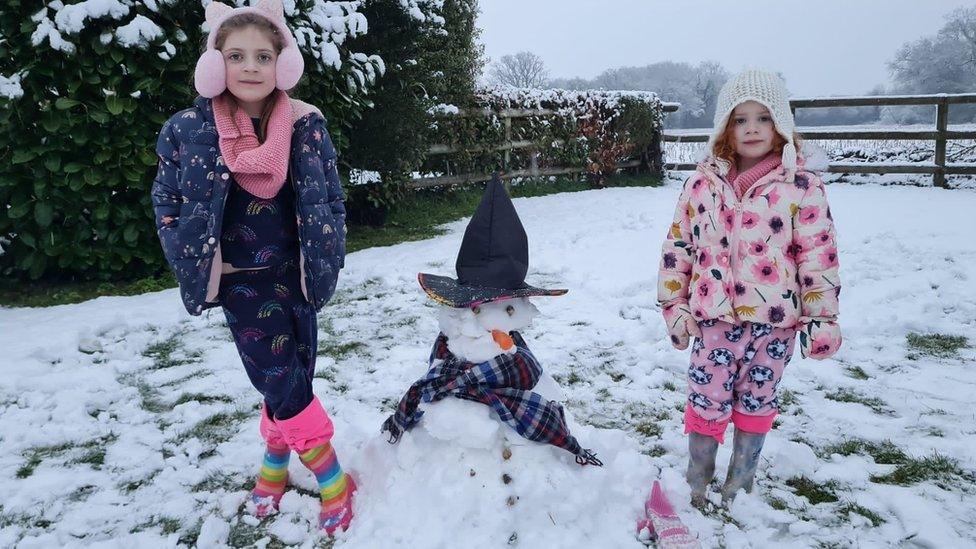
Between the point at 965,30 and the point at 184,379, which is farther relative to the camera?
the point at 965,30

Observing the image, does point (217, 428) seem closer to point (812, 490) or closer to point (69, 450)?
point (69, 450)

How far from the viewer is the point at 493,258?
7.40 feet

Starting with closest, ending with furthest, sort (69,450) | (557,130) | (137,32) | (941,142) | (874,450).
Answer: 1. (874,450)
2. (69,450)
3. (137,32)
4. (941,142)
5. (557,130)

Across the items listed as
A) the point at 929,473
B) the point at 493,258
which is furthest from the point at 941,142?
the point at 493,258

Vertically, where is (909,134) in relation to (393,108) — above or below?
below

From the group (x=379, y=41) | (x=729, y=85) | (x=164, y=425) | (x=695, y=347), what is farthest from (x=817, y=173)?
(x=379, y=41)

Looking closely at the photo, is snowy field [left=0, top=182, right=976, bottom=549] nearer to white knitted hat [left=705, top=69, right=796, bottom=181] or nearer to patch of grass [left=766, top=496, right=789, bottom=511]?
patch of grass [left=766, top=496, right=789, bottom=511]

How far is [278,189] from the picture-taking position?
213 cm

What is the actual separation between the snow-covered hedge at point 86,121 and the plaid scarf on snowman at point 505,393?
397 centimetres

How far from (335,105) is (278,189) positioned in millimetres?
4526

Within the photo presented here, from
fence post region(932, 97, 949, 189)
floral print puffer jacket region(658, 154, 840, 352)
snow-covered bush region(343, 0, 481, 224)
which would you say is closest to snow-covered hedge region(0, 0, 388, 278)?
snow-covered bush region(343, 0, 481, 224)

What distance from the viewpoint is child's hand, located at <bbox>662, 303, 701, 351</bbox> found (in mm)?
2359

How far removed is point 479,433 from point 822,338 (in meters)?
1.21

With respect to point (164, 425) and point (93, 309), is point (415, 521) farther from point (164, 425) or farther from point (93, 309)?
point (93, 309)
